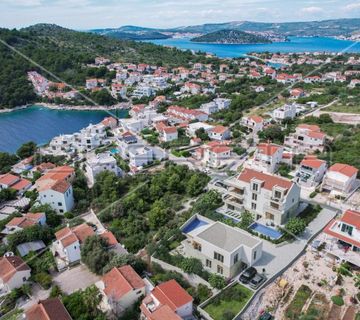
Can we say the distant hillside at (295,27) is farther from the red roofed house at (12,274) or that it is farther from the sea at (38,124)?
the red roofed house at (12,274)

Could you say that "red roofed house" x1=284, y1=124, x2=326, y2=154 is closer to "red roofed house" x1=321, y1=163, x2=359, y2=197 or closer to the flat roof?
"red roofed house" x1=321, y1=163, x2=359, y2=197

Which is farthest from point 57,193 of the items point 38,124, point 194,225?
point 38,124

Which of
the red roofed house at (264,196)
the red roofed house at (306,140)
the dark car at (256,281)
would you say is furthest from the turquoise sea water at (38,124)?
the dark car at (256,281)

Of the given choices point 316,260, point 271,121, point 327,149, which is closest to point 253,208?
point 316,260

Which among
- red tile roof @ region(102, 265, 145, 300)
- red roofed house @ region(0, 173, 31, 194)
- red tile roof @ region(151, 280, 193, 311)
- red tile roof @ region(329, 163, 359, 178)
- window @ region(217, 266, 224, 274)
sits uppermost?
red tile roof @ region(329, 163, 359, 178)

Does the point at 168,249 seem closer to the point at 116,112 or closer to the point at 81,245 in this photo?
the point at 81,245

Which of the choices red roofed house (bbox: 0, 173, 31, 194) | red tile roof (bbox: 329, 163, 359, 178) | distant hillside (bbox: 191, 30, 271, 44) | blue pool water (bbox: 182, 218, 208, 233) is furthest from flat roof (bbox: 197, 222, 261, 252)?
distant hillside (bbox: 191, 30, 271, 44)
